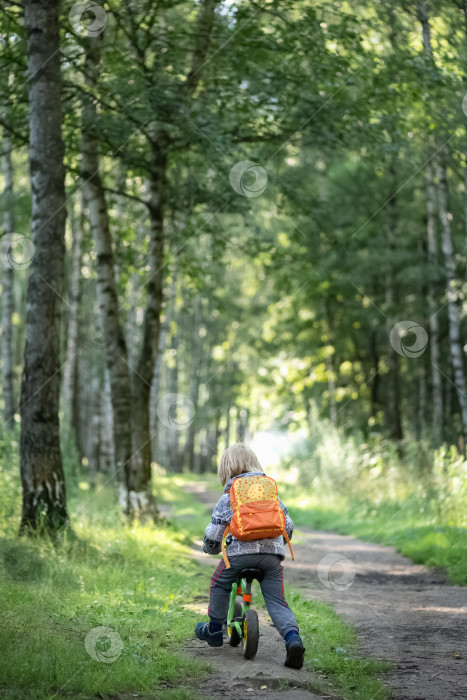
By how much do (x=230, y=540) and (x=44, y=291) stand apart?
484cm

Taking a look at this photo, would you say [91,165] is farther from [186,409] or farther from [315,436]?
[186,409]

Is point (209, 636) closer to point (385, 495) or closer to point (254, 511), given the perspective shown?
point (254, 511)

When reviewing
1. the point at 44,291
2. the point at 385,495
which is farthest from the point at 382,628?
the point at 385,495

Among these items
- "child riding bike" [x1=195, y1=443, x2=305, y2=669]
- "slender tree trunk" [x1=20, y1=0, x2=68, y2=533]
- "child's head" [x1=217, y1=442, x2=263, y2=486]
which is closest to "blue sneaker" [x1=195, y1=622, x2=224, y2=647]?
"child riding bike" [x1=195, y1=443, x2=305, y2=669]

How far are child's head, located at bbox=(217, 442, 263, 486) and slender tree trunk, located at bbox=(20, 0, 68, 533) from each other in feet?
12.5

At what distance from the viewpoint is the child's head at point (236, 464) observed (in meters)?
5.75

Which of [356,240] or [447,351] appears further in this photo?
[447,351]

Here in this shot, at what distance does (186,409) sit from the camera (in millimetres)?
48250

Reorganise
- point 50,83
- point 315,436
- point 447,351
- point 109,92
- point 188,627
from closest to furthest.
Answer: point 188,627
point 50,83
point 109,92
point 315,436
point 447,351

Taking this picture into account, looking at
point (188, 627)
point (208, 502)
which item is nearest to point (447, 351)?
point (208, 502)

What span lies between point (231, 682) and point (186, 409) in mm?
43388

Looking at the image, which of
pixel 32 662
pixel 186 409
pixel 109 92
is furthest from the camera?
pixel 186 409

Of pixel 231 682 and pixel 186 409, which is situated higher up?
pixel 231 682

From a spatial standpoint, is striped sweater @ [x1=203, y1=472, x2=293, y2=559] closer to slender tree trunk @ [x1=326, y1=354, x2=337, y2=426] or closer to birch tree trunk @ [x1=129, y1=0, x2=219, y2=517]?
birch tree trunk @ [x1=129, y1=0, x2=219, y2=517]
